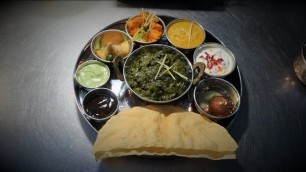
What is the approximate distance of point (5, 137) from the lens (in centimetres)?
283

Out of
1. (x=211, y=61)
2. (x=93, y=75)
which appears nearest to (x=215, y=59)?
(x=211, y=61)

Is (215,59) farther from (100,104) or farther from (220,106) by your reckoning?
(100,104)

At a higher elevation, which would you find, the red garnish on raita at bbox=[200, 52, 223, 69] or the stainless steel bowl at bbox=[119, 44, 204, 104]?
the stainless steel bowl at bbox=[119, 44, 204, 104]

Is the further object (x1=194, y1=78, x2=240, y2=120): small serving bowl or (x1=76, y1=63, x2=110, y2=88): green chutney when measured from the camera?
(x1=76, y1=63, x2=110, y2=88): green chutney

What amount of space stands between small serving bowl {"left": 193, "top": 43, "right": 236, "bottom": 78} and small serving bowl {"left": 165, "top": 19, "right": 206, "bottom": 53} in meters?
0.10

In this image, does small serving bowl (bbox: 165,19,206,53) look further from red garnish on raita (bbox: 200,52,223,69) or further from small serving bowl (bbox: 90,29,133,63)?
small serving bowl (bbox: 90,29,133,63)

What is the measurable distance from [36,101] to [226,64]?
216cm

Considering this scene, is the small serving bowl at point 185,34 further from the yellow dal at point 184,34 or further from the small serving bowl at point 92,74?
the small serving bowl at point 92,74

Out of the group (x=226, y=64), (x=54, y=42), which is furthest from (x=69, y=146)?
(x=226, y=64)

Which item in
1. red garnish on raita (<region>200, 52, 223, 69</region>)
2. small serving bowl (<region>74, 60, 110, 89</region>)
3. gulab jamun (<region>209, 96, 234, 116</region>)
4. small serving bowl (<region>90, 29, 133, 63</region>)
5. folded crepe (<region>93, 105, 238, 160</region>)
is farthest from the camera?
red garnish on raita (<region>200, 52, 223, 69</region>)

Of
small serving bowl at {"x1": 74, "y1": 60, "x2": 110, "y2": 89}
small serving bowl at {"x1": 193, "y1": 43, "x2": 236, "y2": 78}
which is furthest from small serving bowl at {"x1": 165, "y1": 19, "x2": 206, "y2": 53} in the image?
small serving bowl at {"x1": 74, "y1": 60, "x2": 110, "y2": 89}

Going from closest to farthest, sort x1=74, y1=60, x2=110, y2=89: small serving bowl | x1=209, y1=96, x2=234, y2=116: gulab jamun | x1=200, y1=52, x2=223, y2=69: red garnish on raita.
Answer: x1=209, y1=96, x2=234, y2=116: gulab jamun < x1=74, y1=60, x2=110, y2=89: small serving bowl < x1=200, y1=52, x2=223, y2=69: red garnish on raita

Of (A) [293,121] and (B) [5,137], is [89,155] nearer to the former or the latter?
(B) [5,137]

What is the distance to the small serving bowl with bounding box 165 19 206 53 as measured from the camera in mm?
3287
